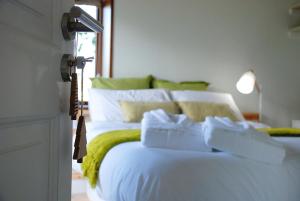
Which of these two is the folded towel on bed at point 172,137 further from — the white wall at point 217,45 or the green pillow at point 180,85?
the white wall at point 217,45

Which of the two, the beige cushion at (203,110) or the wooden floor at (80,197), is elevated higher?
the beige cushion at (203,110)

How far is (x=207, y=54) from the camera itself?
3719 millimetres

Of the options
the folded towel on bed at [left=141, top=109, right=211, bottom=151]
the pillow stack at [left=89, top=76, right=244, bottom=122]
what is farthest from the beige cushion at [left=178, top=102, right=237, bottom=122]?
the folded towel on bed at [left=141, top=109, right=211, bottom=151]

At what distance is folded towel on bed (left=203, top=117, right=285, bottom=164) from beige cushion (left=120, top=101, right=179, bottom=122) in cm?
126

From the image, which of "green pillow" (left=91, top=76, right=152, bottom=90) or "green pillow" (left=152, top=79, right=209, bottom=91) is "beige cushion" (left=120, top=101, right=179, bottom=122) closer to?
"green pillow" (left=91, top=76, right=152, bottom=90)

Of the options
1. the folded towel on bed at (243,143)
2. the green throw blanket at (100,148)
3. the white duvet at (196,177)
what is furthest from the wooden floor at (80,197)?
the folded towel on bed at (243,143)

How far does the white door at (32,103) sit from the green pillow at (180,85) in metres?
2.63

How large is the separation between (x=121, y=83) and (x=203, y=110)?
82 cm

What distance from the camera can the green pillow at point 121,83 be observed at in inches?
126

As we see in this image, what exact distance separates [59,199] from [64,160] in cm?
9

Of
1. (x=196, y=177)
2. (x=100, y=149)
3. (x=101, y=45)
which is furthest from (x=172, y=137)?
(x=101, y=45)

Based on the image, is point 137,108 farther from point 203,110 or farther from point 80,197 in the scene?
point 80,197

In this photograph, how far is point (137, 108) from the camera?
279 cm

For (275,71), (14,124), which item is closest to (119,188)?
(14,124)
